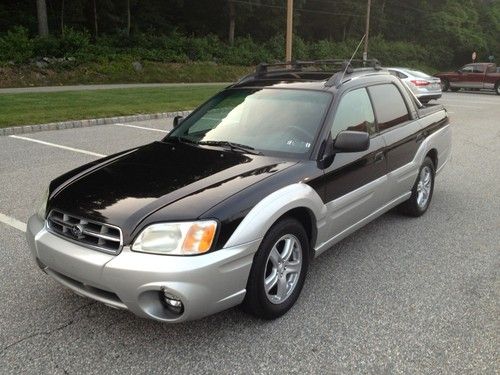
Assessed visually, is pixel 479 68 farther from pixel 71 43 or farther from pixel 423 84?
pixel 71 43

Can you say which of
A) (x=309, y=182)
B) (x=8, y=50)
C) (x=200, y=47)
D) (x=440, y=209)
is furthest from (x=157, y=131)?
(x=200, y=47)

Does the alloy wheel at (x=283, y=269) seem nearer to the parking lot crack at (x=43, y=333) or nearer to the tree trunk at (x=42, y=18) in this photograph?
the parking lot crack at (x=43, y=333)

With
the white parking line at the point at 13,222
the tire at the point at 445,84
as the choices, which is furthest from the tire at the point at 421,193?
the tire at the point at 445,84

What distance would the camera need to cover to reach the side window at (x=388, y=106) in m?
4.59

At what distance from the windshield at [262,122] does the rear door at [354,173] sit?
0.22 m

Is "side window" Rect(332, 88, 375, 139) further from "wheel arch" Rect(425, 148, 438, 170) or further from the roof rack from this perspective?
"wheel arch" Rect(425, 148, 438, 170)

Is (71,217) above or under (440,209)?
above

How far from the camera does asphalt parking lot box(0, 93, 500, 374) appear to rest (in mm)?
2846

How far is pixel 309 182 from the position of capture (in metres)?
3.50

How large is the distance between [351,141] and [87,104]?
40.9 ft

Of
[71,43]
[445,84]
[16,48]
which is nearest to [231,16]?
[71,43]

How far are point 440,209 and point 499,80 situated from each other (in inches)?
1025

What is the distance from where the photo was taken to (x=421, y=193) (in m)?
5.43

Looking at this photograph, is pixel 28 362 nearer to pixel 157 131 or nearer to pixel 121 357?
pixel 121 357
